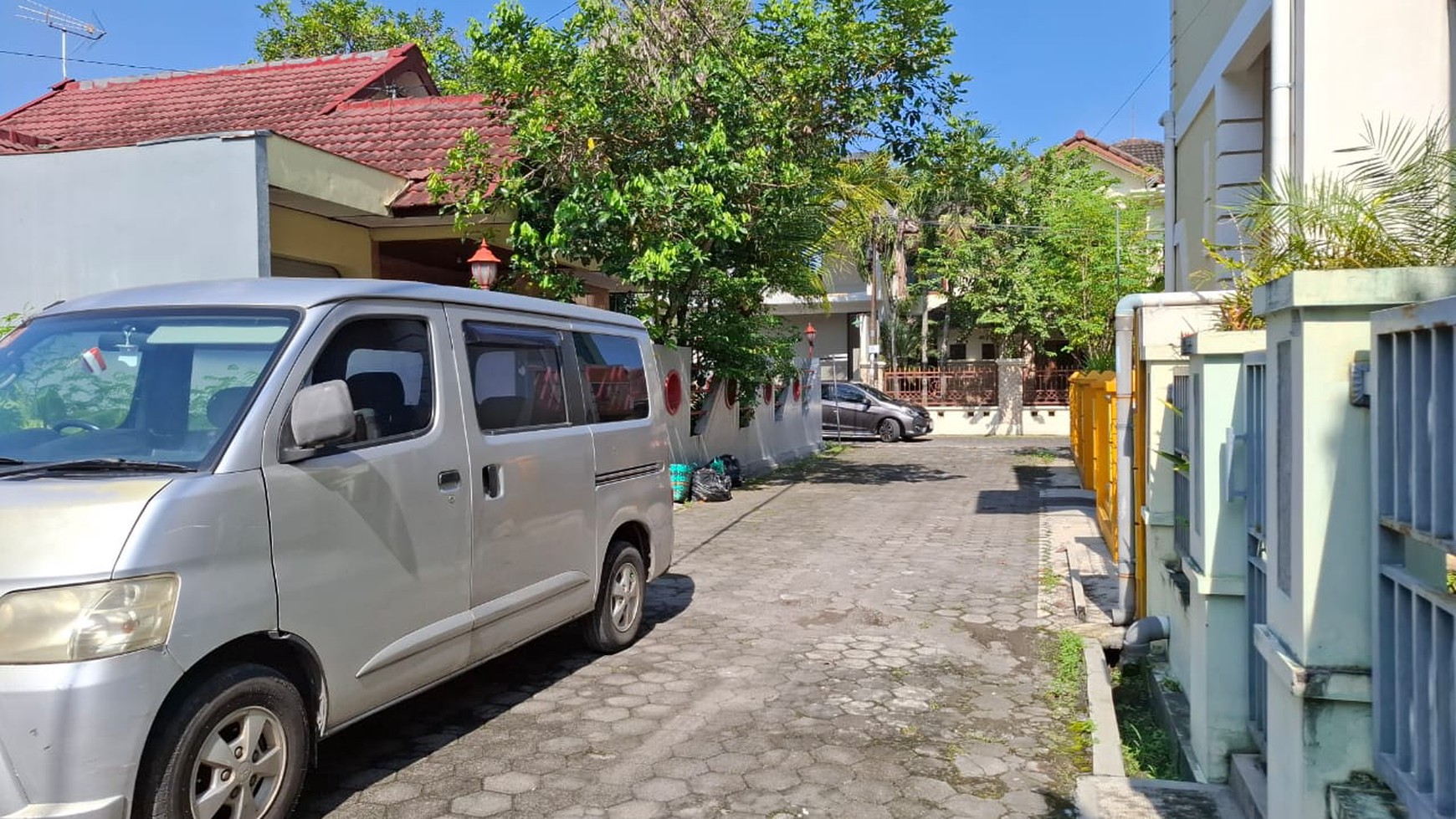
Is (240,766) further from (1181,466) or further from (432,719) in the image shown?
(1181,466)

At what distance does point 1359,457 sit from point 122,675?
3.54m

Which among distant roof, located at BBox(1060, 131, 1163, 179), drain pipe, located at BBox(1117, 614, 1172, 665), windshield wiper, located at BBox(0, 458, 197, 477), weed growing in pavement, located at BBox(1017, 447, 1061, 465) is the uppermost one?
distant roof, located at BBox(1060, 131, 1163, 179)

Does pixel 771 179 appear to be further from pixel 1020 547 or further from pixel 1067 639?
pixel 1067 639

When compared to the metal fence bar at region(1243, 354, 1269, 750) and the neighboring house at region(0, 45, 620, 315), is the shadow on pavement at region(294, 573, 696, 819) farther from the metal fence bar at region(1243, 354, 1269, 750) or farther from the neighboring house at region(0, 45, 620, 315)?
the neighboring house at region(0, 45, 620, 315)

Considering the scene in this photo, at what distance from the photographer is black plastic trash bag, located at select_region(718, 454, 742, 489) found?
15648 mm

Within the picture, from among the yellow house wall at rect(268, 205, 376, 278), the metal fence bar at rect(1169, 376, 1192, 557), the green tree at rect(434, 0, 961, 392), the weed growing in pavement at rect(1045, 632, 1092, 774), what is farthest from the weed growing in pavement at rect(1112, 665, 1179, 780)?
the yellow house wall at rect(268, 205, 376, 278)

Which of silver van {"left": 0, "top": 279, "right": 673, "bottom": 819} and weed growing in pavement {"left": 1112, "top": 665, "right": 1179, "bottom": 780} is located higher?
silver van {"left": 0, "top": 279, "right": 673, "bottom": 819}

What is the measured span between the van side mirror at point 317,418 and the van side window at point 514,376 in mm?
1113

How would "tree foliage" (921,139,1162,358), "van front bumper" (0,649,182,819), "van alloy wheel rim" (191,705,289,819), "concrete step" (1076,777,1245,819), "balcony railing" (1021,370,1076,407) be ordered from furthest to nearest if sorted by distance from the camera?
"balcony railing" (1021,370,1076,407), "tree foliage" (921,139,1162,358), "concrete step" (1076,777,1245,819), "van alloy wheel rim" (191,705,289,819), "van front bumper" (0,649,182,819)

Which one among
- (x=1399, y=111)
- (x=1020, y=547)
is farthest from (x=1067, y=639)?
(x=1399, y=111)

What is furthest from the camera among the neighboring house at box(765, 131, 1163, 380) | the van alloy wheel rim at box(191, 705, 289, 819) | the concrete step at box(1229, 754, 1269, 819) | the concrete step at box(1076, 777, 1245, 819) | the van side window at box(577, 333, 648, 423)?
the neighboring house at box(765, 131, 1163, 380)

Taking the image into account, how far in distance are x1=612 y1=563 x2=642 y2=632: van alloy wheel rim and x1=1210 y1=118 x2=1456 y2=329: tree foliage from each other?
3.92 metres

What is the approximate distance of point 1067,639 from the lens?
261 inches

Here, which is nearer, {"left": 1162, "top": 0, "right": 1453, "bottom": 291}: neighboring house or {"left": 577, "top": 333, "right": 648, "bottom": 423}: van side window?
{"left": 577, "top": 333, "right": 648, "bottom": 423}: van side window
